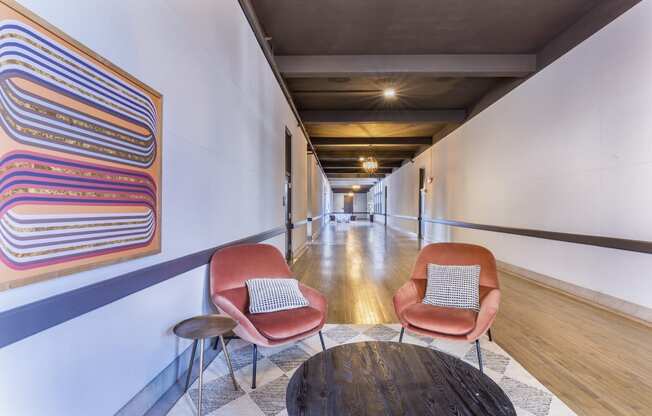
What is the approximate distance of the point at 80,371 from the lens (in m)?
1.36

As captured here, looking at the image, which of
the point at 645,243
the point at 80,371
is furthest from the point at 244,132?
the point at 645,243

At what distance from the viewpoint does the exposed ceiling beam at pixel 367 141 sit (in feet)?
36.8

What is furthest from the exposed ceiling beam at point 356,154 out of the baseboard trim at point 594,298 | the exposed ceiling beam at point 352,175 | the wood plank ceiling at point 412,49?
the baseboard trim at point 594,298

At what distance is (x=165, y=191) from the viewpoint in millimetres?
2010

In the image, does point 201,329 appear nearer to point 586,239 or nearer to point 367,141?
point 586,239

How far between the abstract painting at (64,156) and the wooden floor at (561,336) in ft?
8.32

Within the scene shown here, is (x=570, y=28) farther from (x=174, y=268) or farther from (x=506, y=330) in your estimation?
(x=174, y=268)

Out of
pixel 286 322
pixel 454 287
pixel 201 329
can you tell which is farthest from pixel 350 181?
pixel 201 329

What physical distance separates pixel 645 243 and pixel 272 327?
413 centimetres

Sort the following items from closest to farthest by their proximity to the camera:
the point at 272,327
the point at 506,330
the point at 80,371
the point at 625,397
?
the point at 80,371, the point at 625,397, the point at 272,327, the point at 506,330

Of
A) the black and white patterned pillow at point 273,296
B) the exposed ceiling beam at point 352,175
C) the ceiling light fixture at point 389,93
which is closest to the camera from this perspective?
the black and white patterned pillow at point 273,296

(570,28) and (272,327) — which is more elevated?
(570,28)

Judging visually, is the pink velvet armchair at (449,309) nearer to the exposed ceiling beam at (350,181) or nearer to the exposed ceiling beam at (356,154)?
the exposed ceiling beam at (356,154)

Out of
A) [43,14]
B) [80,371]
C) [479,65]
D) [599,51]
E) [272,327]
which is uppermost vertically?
[479,65]
